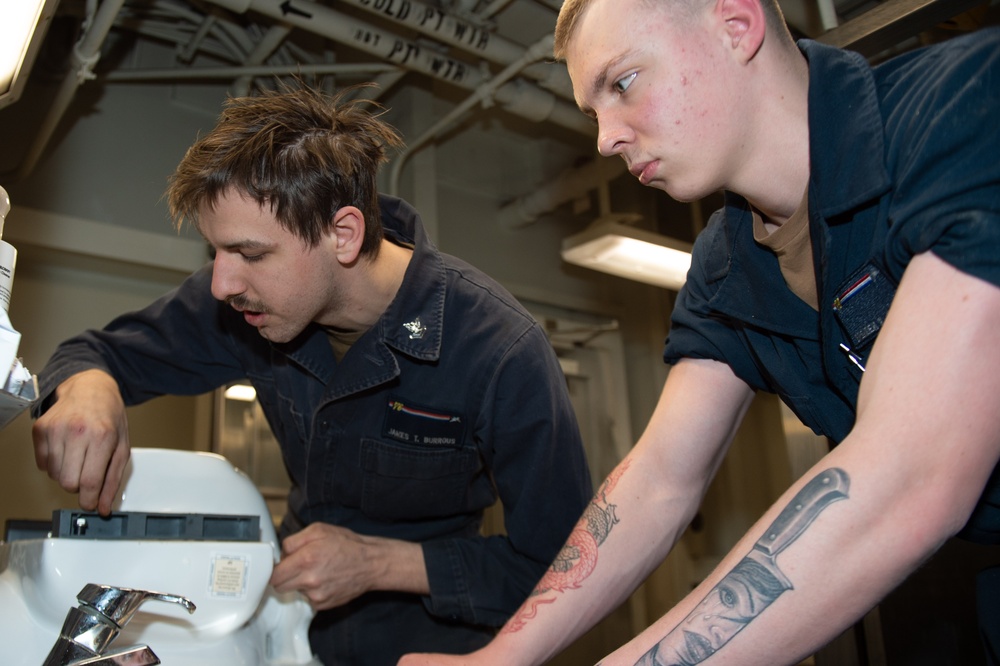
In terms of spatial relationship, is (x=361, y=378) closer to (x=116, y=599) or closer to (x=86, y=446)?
(x=86, y=446)

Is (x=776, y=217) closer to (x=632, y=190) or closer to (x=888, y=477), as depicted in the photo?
(x=888, y=477)

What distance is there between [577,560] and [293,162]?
73 centimetres

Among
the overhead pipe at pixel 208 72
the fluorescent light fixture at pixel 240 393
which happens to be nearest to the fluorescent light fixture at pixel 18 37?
the overhead pipe at pixel 208 72

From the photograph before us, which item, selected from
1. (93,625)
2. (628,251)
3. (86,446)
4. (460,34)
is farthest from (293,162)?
(628,251)

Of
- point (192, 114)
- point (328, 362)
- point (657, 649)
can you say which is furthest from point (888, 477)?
point (192, 114)

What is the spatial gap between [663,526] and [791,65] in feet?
1.79

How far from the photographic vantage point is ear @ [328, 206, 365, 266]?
129cm

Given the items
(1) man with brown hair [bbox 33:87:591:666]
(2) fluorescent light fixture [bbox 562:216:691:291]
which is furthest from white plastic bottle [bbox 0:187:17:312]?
(2) fluorescent light fixture [bbox 562:216:691:291]

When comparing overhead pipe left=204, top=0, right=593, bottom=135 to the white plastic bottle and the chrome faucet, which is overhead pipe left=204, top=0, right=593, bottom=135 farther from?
the chrome faucet

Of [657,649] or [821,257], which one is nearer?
[657,649]

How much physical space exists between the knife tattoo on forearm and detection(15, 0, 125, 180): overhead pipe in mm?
1786

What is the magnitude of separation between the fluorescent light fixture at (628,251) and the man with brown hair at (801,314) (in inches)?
61.2

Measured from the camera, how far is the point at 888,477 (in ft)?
1.89

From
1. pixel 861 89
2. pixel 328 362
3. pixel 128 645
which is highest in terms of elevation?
pixel 861 89
